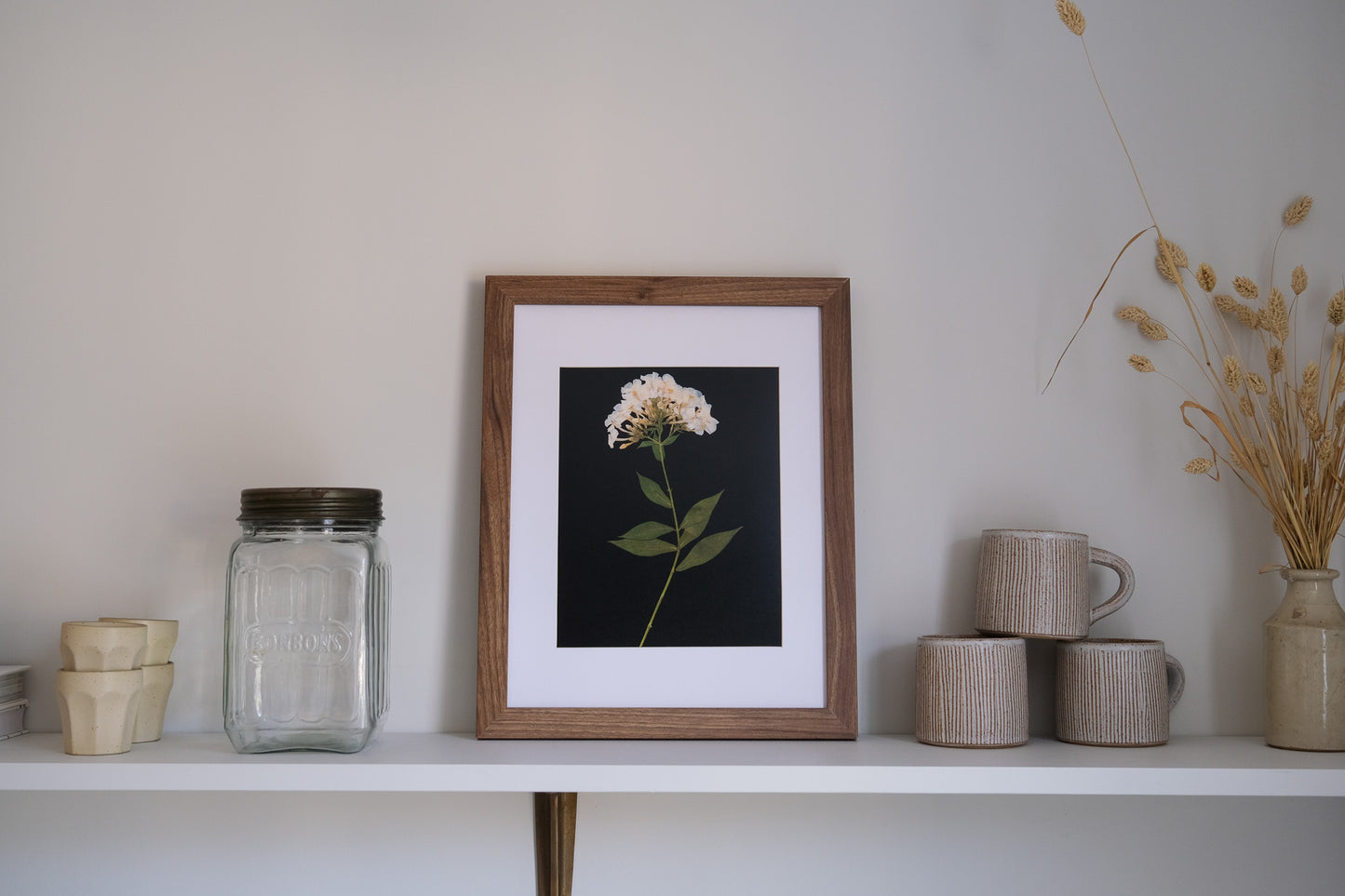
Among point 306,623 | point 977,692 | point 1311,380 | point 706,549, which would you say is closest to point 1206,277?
point 1311,380

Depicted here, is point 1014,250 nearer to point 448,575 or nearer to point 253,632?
point 448,575

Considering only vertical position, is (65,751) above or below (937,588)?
below

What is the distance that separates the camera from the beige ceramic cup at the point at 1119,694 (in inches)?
39.4

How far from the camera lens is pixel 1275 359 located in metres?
1.08

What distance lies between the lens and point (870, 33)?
1.16 meters

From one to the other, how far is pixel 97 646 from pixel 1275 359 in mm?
1294

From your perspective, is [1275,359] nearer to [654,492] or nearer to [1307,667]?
[1307,667]

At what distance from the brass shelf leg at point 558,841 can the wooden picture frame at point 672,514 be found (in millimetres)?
88

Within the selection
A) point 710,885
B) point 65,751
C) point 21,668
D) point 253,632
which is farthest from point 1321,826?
point 21,668

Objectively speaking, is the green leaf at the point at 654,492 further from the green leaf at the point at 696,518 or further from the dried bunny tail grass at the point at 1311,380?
the dried bunny tail grass at the point at 1311,380

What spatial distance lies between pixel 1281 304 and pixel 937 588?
19.3 inches

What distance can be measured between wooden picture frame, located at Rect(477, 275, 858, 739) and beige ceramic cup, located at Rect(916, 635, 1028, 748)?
9 cm

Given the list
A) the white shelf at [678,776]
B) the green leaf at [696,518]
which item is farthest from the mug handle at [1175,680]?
the green leaf at [696,518]

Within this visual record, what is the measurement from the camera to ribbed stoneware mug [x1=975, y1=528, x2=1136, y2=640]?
1.01 metres
